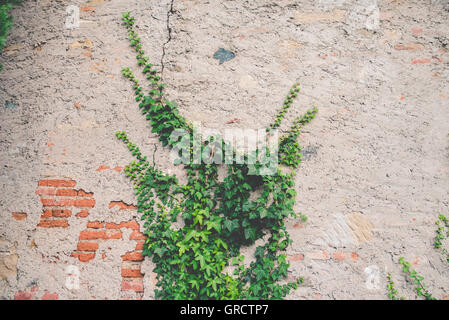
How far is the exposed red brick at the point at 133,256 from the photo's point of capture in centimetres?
219

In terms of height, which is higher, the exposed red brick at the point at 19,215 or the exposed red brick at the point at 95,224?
the exposed red brick at the point at 19,215

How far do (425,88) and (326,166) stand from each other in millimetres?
1189

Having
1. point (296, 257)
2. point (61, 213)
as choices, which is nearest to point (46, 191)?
point (61, 213)

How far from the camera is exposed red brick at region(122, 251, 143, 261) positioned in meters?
2.19

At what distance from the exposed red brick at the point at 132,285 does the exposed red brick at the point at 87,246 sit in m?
0.39

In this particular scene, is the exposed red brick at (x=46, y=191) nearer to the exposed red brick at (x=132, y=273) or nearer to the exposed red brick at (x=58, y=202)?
the exposed red brick at (x=58, y=202)

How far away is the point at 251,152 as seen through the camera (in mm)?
2344

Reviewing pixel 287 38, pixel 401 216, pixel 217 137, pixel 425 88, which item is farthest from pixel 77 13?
pixel 401 216

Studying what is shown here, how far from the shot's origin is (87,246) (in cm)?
222

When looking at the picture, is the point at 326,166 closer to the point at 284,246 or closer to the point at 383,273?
the point at 284,246

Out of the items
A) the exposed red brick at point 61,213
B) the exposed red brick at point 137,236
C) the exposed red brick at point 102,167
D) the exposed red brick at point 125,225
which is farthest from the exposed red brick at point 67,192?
the exposed red brick at point 137,236

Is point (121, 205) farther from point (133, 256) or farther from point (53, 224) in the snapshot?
point (53, 224)

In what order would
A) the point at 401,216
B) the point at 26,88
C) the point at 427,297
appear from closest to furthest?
1. the point at 427,297
2. the point at 401,216
3. the point at 26,88

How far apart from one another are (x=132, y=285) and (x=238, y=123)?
1.69m
